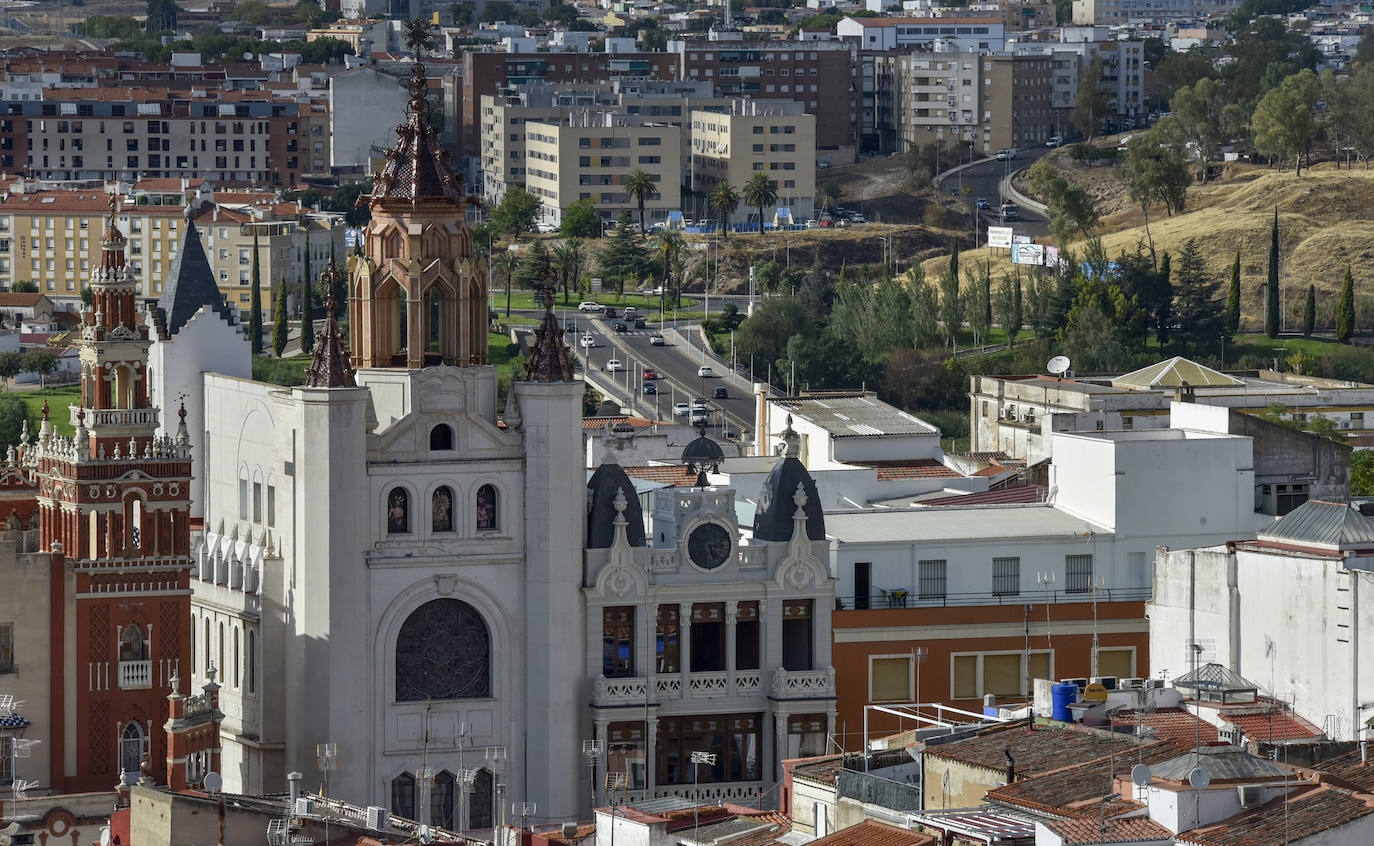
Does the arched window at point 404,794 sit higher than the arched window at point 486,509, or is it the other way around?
the arched window at point 486,509

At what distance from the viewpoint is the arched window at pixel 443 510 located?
69.3m

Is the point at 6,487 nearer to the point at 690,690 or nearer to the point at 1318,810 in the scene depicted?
the point at 690,690

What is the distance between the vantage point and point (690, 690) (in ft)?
231

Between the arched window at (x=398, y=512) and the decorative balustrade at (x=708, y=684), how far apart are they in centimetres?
691

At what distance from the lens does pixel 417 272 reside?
70.2 metres

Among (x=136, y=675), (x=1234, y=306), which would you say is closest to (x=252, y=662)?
(x=136, y=675)

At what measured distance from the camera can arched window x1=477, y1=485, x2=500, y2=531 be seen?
69625mm

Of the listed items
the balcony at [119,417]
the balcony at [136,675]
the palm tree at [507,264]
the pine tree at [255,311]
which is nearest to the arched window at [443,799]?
the balcony at [136,675]

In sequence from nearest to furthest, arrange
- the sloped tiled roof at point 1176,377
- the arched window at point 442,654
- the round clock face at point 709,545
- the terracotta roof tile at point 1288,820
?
the terracotta roof tile at point 1288,820
the arched window at point 442,654
the round clock face at point 709,545
the sloped tiled roof at point 1176,377

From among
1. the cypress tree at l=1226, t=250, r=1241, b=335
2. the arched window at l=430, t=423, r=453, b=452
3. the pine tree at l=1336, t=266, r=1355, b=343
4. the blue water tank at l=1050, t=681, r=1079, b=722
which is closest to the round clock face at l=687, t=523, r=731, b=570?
the arched window at l=430, t=423, r=453, b=452

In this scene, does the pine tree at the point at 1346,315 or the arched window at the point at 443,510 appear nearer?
the arched window at the point at 443,510

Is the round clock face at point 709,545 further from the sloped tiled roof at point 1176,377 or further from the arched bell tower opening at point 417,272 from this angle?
the sloped tiled roof at point 1176,377

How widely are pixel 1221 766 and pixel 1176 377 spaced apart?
2734 inches

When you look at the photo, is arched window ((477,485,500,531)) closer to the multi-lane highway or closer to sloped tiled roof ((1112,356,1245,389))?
sloped tiled roof ((1112,356,1245,389))
